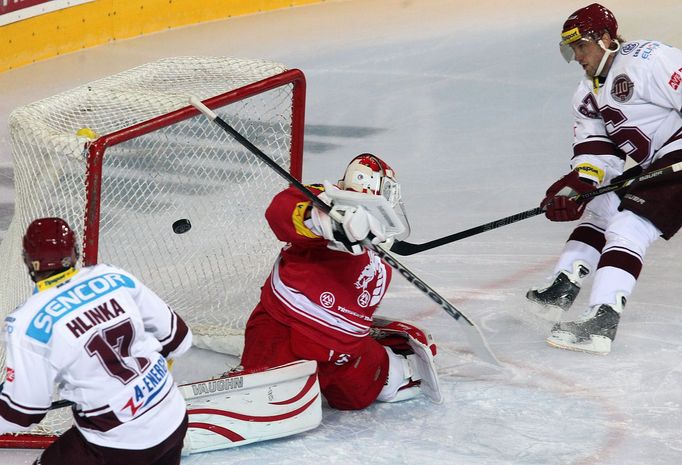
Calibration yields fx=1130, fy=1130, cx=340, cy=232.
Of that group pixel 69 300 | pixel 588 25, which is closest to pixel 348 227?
pixel 69 300

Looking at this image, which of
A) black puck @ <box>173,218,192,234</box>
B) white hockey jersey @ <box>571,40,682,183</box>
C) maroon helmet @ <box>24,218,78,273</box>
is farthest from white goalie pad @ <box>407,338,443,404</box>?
maroon helmet @ <box>24,218,78,273</box>

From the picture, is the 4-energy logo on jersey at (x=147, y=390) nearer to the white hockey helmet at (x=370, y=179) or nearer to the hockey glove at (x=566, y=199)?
the white hockey helmet at (x=370, y=179)

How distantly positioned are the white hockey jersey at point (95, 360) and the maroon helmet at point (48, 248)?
0.03 meters

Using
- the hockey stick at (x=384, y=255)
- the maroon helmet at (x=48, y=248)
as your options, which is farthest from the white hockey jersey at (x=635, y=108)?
the maroon helmet at (x=48, y=248)

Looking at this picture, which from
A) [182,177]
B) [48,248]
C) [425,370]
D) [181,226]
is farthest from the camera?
[182,177]

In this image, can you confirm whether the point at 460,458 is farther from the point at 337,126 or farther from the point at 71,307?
the point at 337,126

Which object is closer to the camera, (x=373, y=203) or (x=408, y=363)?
(x=373, y=203)

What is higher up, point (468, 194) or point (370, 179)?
point (370, 179)

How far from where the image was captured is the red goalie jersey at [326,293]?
294 cm

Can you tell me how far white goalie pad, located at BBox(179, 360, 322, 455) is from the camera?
2.83 metres

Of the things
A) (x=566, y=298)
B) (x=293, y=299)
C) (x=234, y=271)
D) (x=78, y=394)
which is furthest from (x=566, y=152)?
(x=78, y=394)

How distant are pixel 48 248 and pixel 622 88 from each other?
81.0 inches

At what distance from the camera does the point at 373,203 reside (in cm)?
273

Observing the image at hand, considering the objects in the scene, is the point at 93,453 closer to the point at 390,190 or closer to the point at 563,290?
the point at 390,190
